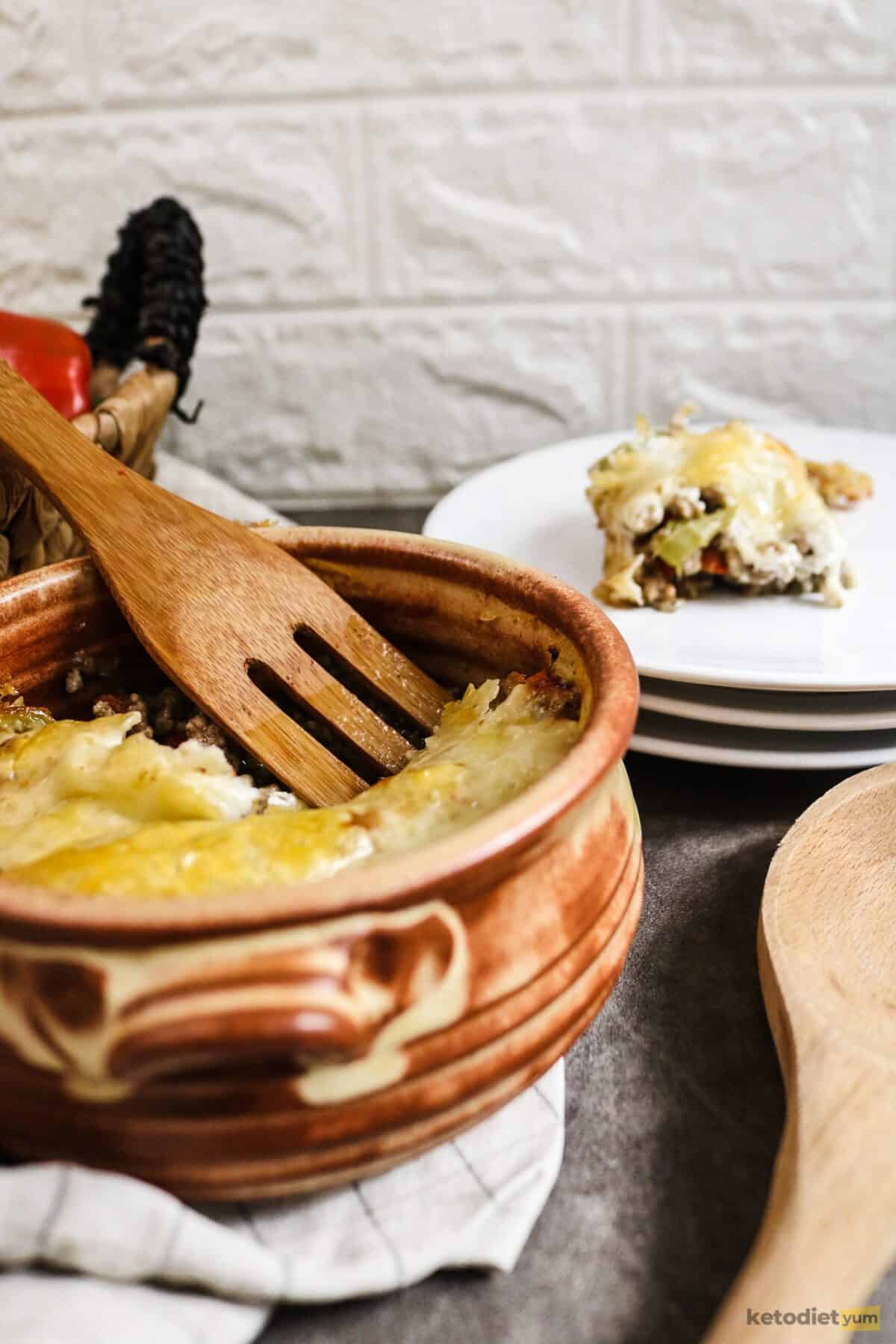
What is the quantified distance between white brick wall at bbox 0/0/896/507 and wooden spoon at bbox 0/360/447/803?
89 cm

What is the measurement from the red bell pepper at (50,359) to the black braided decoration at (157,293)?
71 mm

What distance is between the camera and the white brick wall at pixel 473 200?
1433mm

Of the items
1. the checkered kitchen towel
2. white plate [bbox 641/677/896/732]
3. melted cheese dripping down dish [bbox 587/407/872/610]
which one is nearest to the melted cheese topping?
melted cheese dripping down dish [bbox 587/407/872/610]

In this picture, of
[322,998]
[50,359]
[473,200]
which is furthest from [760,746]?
[473,200]

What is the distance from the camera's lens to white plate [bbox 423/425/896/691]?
78 cm

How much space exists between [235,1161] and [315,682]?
0.31 meters

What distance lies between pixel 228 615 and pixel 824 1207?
1.43 ft

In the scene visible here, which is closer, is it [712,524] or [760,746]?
[760,746]

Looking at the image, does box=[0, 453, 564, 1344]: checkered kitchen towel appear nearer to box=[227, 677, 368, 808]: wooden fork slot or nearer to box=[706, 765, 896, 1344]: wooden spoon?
box=[706, 765, 896, 1344]: wooden spoon

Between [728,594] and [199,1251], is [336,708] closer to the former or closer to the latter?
[199,1251]

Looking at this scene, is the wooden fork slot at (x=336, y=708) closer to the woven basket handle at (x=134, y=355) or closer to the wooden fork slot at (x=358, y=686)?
the wooden fork slot at (x=358, y=686)

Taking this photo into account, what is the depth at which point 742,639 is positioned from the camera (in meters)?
0.90

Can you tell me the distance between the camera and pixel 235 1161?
43cm

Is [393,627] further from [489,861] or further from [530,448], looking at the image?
[530,448]
